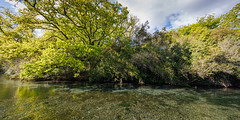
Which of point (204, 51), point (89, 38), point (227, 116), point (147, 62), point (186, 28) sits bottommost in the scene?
point (227, 116)

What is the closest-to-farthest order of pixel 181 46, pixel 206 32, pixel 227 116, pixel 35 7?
pixel 227 116 → pixel 35 7 → pixel 181 46 → pixel 206 32

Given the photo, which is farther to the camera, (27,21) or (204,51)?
(204,51)

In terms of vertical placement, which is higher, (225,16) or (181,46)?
(225,16)

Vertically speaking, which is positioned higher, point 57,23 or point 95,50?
point 57,23

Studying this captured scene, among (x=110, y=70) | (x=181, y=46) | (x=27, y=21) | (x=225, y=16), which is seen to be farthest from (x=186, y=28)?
(x=27, y=21)

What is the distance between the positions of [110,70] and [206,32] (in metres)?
14.1

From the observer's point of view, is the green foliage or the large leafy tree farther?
the green foliage

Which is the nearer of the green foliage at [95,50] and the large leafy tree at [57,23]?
the large leafy tree at [57,23]

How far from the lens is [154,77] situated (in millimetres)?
10500

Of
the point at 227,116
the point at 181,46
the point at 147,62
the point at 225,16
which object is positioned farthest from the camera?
the point at 225,16

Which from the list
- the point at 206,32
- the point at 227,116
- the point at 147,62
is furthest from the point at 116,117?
the point at 206,32

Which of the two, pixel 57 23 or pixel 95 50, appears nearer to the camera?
pixel 57 23

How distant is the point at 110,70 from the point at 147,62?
4.26 meters

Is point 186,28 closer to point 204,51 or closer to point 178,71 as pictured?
point 204,51
